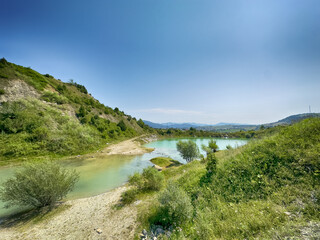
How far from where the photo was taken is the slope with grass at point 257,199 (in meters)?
4.06

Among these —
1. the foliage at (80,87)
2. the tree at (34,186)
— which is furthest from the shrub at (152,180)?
the foliage at (80,87)

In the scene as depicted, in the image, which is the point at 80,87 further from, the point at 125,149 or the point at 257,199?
the point at 257,199

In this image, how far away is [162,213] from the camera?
6953 millimetres

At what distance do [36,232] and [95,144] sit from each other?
29.4m

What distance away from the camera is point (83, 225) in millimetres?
7121

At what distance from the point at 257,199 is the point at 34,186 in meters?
13.6

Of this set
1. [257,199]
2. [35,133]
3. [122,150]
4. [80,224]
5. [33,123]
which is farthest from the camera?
[122,150]

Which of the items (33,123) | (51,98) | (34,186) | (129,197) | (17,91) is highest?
(17,91)

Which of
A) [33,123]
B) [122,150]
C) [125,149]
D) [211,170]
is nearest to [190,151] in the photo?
[211,170]

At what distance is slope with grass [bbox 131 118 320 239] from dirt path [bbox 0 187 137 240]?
38.5 inches

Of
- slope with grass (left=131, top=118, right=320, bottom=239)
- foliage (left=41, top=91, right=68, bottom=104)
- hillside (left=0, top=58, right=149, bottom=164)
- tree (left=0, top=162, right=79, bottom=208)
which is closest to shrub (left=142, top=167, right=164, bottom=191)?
slope with grass (left=131, top=118, right=320, bottom=239)

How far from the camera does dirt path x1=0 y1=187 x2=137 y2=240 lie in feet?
21.0

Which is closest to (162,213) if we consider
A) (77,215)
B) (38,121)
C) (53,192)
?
(77,215)

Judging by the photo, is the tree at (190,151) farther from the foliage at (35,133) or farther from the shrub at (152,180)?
the foliage at (35,133)
